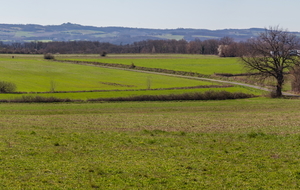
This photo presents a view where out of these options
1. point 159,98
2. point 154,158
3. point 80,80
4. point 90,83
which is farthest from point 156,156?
point 80,80

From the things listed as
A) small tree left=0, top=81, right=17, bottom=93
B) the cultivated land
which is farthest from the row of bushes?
the cultivated land

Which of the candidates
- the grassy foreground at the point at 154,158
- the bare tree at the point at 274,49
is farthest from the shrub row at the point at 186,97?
the grassy foreground at the point at 154,158

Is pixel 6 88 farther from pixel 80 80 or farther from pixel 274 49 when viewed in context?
pixel 274 49

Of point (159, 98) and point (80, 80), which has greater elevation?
point (159, 98)

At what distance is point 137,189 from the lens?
1148cm

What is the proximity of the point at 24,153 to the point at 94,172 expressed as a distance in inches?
175

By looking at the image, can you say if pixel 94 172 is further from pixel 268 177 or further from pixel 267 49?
pixel 267 49

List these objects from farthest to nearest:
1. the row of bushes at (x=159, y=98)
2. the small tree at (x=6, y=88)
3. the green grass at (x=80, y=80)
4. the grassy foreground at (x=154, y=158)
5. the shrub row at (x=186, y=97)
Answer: the green grass at (x=80, y=80) < the small tree at (x=6, y=88) < the shrub row at (x=186, y=97) < the row of bushes at (x=159, y=98) < the grassy foreground at (x=154, y=158)

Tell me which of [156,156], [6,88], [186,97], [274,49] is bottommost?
[6,88]

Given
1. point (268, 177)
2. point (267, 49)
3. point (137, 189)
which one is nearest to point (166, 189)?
point (137, 189)

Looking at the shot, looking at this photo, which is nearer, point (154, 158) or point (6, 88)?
point (154, 158)

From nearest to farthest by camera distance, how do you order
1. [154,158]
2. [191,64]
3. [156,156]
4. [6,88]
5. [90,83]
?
[154,158] < [156,156] < [6,88] < [90,83] < [191,64]

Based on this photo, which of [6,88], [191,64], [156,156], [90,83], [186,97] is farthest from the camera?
[191,64]

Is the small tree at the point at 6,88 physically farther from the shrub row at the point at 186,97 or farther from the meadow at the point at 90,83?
the shrub row at the point at 186,97
